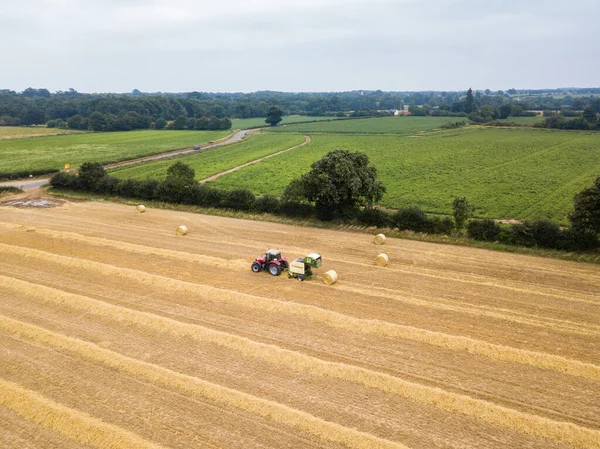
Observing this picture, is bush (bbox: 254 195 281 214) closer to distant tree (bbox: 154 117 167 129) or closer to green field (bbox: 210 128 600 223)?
green field (bbox: 210 128 600 223)

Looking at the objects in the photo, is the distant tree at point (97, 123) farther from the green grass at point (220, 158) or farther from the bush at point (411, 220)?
the bush at point (411, 220)

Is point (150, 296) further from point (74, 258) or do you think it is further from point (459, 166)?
point (459, 166)

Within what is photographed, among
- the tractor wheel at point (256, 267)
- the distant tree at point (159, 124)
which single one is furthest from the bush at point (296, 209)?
the distant tree at point (159, 124)

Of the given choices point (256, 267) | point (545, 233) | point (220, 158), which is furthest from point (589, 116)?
point (256, 267)

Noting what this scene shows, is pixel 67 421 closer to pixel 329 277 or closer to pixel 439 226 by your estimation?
pixel 329 277

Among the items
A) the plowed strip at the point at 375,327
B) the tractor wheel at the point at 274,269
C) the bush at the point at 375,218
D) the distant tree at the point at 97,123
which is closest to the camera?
the plowed strip at the point at 375,327

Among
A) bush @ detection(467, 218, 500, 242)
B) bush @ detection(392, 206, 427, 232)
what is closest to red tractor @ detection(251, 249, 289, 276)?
bush @ detection(392, 206, 427, 232)
